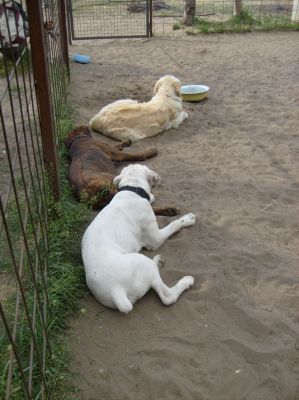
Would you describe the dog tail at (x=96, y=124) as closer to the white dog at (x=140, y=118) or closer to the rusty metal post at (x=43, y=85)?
the white dog at (x=140, y=118)

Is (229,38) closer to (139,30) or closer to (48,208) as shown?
(139,30)

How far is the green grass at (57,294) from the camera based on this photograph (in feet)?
8.12

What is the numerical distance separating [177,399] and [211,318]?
659 millimetres

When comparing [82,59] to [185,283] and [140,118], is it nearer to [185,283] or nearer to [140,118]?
[140,118]

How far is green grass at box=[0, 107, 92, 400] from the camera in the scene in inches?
97.4

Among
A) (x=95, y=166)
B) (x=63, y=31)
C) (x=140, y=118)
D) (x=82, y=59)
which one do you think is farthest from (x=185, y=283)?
(x=82, y=59)

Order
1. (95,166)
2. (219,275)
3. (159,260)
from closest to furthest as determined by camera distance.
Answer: (219,275) < (159,260) < (95,166)

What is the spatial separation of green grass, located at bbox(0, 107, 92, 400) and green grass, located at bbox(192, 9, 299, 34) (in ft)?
26.6

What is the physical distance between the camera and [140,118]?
230 inches

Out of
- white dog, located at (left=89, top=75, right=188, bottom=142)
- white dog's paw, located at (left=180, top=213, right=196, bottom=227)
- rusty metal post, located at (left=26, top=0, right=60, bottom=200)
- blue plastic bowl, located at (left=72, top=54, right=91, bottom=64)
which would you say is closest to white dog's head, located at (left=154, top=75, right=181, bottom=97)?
white dog, located at (left=89, top=75, right=188, bottom=142)

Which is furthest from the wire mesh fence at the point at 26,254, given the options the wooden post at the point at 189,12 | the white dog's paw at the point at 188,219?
the wooden post at the point at 189,12

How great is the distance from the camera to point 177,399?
2.49 metres

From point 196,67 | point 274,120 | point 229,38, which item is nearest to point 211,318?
point 274,120

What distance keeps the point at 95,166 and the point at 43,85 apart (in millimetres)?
1196
